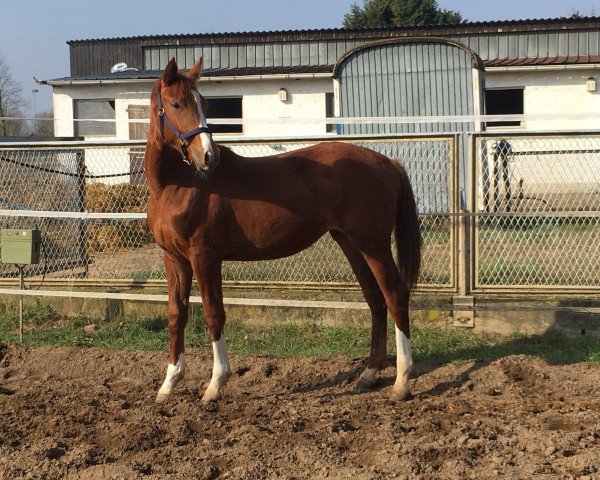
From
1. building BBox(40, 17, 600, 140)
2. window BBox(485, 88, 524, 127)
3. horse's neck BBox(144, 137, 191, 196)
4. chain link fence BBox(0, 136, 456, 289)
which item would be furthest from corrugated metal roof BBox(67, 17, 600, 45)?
horse's neck BBox(144, 137, 191, 196)

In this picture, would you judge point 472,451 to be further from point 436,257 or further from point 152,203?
point 436,257

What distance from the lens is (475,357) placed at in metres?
6.34

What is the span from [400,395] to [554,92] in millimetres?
13890

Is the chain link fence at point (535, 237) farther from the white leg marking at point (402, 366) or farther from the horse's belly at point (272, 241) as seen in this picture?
the horse's belly at point (272, 241)

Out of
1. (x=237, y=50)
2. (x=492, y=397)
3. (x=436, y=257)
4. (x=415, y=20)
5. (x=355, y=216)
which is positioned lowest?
(x=492, y=397)

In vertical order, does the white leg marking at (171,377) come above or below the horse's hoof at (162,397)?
above

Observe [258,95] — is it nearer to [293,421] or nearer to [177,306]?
[177,306]

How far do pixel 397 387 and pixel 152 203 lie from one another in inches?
87.1

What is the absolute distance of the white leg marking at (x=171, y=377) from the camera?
531 centimetres

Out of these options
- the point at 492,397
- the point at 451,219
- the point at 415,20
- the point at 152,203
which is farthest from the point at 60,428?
the point at 415,20

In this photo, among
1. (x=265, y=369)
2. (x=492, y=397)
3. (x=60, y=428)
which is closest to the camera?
(x=60, y=428)

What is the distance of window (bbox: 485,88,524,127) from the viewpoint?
1773 centimetres

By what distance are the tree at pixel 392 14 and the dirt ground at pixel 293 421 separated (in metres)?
36.4

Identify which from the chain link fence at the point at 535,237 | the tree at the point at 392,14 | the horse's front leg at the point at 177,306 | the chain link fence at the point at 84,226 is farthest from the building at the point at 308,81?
the tree at the point at 392,14
